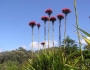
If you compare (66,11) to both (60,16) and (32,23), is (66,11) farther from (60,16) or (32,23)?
(32,23)

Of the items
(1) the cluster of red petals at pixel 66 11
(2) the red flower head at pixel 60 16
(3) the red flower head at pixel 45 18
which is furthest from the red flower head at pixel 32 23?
(1) the cluster of red petals at pixel 66 11

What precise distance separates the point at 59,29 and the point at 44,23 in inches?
65.3

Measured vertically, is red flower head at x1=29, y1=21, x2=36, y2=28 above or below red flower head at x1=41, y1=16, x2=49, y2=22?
below

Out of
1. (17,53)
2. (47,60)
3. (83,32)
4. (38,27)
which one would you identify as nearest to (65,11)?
(47,60)

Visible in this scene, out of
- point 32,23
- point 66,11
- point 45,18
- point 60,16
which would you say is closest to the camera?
point 66,11

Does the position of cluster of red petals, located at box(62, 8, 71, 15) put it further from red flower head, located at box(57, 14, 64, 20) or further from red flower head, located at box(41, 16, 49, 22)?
red flower head, located at box(41, 16, 49, 22)

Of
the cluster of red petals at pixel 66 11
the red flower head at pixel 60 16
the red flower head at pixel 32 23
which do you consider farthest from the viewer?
the red flower head at pixel 32 23

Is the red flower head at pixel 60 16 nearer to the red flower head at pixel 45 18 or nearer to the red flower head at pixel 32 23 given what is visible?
the red flower head at pixel 45 18

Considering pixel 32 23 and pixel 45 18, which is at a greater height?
pixel 45 18

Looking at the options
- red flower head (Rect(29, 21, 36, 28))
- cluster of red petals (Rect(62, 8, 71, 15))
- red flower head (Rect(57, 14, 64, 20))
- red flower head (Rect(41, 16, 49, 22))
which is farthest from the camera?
red flower head (Rect(29, 21, 36, 28))

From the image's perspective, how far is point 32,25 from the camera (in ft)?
33.0

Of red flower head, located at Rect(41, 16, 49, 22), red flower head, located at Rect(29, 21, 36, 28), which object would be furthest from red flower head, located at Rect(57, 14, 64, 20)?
red flower head, located at Rect(29, 21, 36, 28)

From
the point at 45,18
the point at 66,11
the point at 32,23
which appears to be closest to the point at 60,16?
the point at 66,11

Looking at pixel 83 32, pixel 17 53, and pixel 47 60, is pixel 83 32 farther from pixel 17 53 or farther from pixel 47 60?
pixel 17 53
